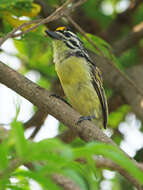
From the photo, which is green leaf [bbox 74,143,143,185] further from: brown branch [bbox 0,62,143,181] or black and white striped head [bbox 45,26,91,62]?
black and white striped head [bbox 45,26,91,62]

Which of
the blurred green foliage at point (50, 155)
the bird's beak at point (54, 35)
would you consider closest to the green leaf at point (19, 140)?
the blurred green foliage at point (50, 155)

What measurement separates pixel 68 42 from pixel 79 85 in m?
0.54

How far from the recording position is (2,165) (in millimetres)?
1229

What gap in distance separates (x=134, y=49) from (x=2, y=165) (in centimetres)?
455

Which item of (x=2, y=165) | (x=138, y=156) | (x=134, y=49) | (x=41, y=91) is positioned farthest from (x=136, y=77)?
(x=2, y=165)

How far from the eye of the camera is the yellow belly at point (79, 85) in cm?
390

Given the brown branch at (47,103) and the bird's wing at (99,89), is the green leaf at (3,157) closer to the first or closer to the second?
the brown branch at (47,103)

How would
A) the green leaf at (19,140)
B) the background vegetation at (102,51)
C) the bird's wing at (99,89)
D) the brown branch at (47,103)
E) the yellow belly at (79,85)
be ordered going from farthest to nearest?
the bird's wing at (99,89) < the yellow belly at (79,85) < the background vegetation at (102,51) < the brown branch at (47,103) < the green leaf at (19,140)

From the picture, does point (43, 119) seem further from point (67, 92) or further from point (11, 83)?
point (11, 83)

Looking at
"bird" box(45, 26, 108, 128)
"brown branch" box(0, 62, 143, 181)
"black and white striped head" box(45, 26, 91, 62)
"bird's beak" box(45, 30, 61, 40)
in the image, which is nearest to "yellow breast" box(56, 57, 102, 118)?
"bird" box(45, 26, 108, 128)

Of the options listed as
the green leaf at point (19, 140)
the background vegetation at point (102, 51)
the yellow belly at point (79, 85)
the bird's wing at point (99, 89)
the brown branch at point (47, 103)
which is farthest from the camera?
the bird's wing at point (99, 89)

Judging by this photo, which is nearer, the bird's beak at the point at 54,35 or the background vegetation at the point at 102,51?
the background vegetation at the point at 102,51

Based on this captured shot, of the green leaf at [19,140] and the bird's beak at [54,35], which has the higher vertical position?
the green leaf at [19,140]

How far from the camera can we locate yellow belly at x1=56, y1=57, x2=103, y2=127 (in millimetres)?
3896
